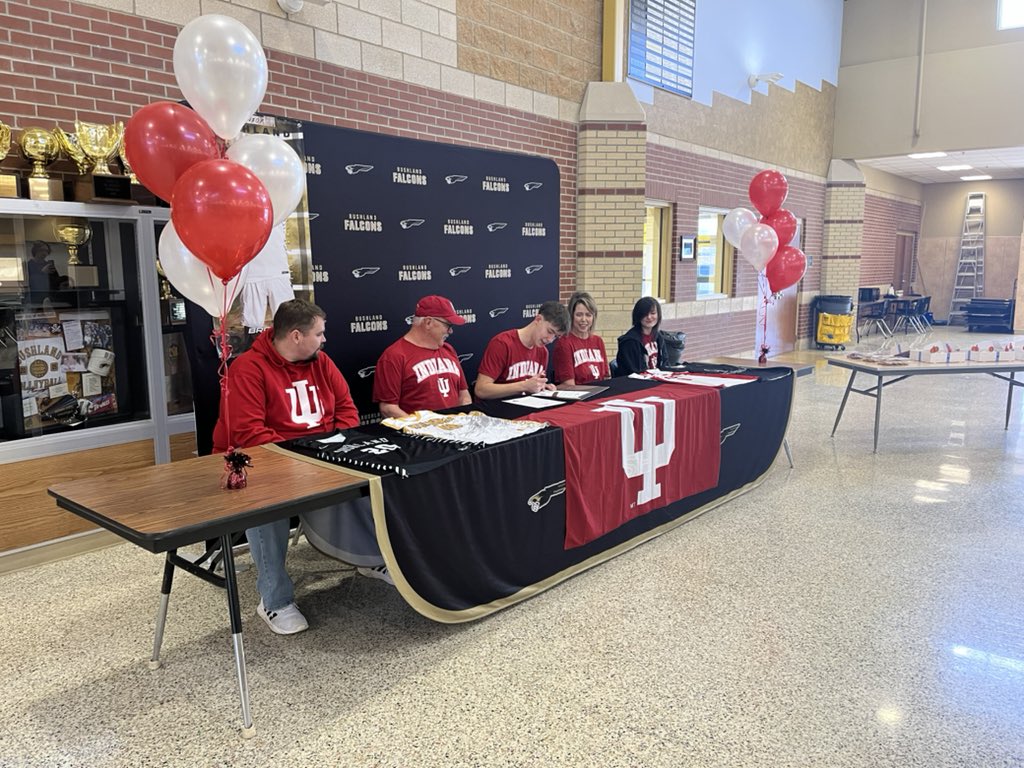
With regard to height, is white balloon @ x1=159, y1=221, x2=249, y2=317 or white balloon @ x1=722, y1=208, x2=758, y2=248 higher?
white balloon @ x1=722, y1=208, x2=758, y2=248

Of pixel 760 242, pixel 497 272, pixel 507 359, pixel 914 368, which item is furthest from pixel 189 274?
pixel 914 368

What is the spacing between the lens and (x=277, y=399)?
3230 millimetres

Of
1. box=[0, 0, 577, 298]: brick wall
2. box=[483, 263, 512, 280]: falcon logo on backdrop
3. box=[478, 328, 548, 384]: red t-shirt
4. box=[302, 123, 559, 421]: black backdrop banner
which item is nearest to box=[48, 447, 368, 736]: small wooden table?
box=[478, 328, 548, 384]: red t-shirt

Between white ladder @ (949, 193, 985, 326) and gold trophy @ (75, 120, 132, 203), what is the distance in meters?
18.1

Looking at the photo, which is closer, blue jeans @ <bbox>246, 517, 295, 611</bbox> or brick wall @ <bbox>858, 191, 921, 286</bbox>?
blue jeans @ <bbox>246, 517, 295, 611</bbox>

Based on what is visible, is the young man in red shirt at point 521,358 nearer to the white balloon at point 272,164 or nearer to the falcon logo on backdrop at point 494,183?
the white balloon at point 272,164

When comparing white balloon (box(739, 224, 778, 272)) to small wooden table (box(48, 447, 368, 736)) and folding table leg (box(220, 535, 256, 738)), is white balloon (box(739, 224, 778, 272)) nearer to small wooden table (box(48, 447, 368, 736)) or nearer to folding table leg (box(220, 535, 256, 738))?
small wooden table (box(48, 447, 368, 736))

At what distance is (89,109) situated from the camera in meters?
3.77

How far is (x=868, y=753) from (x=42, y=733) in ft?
8.65

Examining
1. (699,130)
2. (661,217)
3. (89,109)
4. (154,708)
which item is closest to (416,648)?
(154,708)

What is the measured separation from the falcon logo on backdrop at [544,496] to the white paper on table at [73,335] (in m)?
2.57

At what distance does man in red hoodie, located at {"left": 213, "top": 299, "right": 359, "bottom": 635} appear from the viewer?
298cm

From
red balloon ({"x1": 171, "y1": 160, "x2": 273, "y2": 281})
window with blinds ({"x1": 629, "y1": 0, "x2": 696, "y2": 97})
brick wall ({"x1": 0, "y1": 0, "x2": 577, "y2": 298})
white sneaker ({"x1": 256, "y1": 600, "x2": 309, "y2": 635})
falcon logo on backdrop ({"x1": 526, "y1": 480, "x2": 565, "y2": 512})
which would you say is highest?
window with blinds ({"x1": 629, "y1": 0, "x2": 696, "y2": 97})

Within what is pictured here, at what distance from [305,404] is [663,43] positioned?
260 inches
